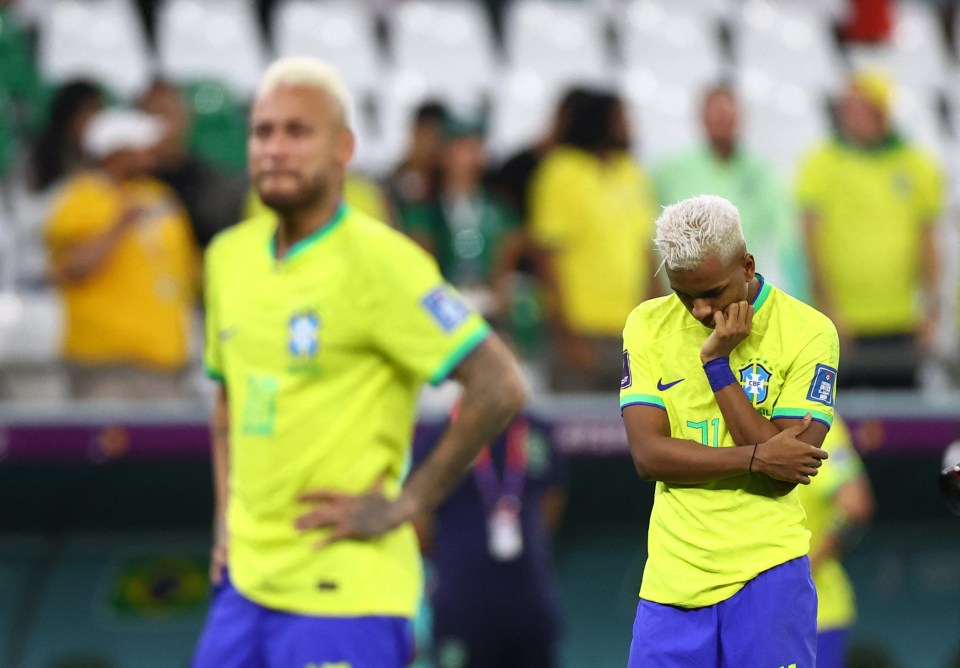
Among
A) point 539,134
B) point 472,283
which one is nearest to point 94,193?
point 472,283

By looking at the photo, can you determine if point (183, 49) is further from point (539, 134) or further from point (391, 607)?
point (391, 607)

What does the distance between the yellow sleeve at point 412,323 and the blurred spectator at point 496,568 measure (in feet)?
7.61

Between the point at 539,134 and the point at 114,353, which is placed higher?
the point at 539,134

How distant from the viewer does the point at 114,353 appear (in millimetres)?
6574

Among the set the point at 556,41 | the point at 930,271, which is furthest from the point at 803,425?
the point at 556,41

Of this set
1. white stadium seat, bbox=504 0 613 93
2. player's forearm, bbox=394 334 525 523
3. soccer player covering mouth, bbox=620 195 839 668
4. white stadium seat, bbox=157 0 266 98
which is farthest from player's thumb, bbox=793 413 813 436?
white stadium seat, bbox=504 0 613 93

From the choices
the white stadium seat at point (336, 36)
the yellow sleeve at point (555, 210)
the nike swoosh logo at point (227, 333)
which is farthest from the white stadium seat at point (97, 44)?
the nike swoosh logo at point (227, 333)

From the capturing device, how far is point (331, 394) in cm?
336

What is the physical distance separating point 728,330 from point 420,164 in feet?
17.3

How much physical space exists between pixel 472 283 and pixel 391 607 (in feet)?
12.8

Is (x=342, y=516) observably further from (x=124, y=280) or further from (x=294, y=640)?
(x=124, y=280)

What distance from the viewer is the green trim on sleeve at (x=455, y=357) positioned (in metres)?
3.37

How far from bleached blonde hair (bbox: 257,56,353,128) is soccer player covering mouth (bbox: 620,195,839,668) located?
1179mm

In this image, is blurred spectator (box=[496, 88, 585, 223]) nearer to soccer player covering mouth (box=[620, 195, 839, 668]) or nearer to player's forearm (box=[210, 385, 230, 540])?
player's forearm (box=[210, 385, 230, 540])
